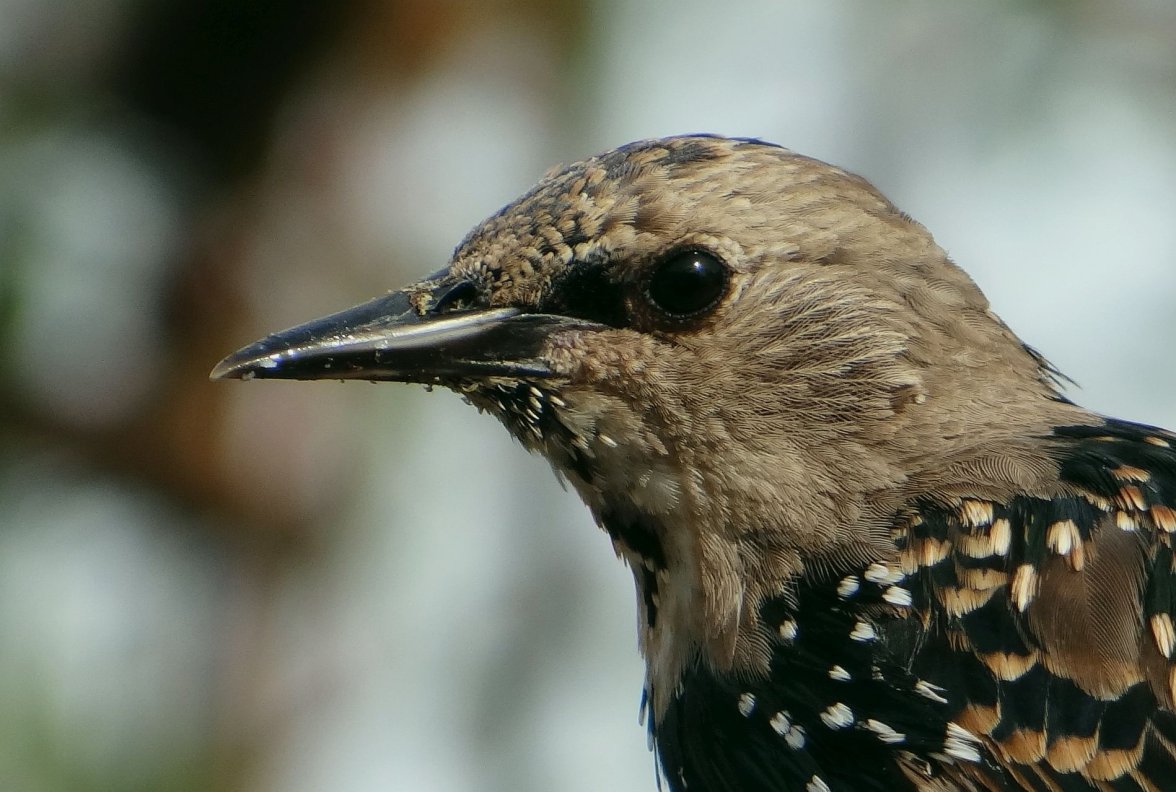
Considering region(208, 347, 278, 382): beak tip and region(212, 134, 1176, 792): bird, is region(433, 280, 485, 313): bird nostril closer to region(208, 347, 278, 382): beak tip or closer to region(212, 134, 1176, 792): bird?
region(212, 134, 1176, 792): bird

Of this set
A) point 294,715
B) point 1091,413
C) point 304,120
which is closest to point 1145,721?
point 1091,413

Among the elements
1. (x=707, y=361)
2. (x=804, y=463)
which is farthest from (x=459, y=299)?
(x=804, y=463)

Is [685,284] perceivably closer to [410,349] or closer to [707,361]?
[707,361]

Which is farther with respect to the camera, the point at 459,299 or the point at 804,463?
the point at 459,299

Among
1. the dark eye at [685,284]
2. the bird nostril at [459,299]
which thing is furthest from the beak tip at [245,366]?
the dark eye at [685,284]

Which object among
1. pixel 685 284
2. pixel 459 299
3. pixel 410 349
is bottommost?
pixel 410 349

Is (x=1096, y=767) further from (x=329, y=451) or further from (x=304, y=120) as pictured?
(x=304, y=120)
